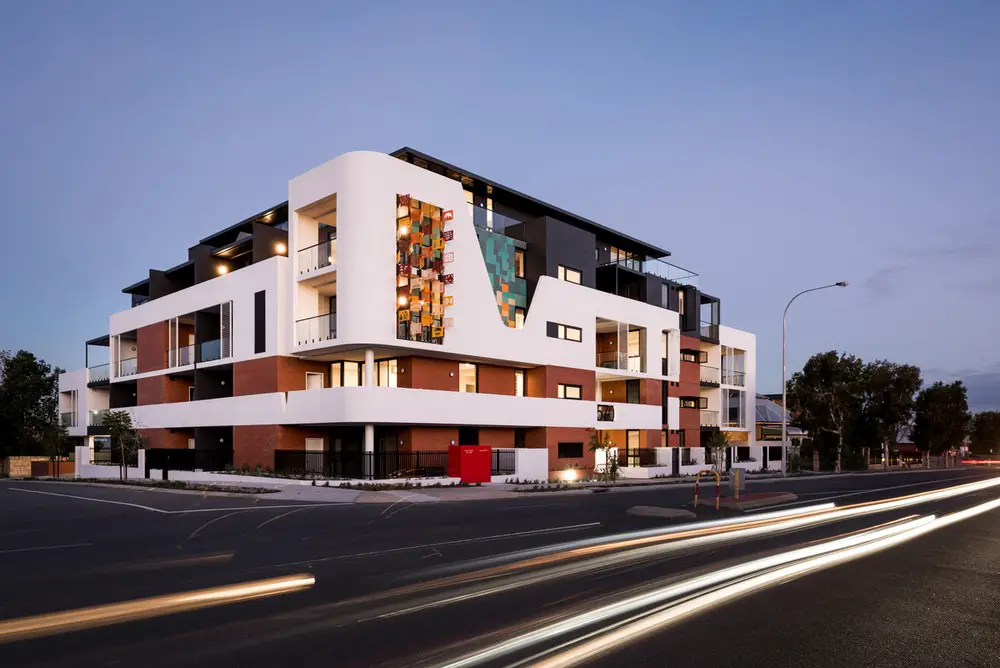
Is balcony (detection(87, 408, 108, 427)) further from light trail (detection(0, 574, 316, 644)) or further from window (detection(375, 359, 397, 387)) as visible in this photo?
light trail (detection(0, 574, 316, 644))

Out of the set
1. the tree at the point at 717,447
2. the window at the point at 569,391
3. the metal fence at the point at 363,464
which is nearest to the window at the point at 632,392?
the window at the point at 569,391

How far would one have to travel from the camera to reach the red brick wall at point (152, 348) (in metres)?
48.7

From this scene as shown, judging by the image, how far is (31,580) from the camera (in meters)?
10.9

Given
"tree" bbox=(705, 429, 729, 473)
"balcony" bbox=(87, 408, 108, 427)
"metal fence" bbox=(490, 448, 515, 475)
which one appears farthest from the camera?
"balcony" bbox=(87, 408, 108, 427)

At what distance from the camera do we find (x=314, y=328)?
3644cm

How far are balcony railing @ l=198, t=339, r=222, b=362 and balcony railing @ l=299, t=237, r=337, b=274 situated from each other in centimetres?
905

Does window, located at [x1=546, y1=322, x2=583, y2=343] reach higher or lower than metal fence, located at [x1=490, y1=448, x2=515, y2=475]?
higher

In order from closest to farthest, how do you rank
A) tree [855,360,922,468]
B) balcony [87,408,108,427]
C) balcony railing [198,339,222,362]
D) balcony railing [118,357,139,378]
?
1. balcony railing [198,339,222,362]
2. balcony railing [118,357,139,378]
3. balcony [87,408,108,427]
4. tree [855,360,922,468]

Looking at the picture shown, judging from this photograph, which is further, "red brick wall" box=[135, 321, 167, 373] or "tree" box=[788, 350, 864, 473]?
"tree" box=[788, 350, 864, 473]

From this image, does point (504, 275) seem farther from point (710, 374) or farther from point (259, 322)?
point (710, 374)

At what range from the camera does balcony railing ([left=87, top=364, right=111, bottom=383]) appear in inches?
2287

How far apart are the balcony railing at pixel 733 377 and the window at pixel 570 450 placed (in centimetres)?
2535

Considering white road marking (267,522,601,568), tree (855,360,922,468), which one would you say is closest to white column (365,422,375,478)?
white road marking (267,522,601,568)

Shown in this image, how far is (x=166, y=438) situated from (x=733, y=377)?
48.3m
